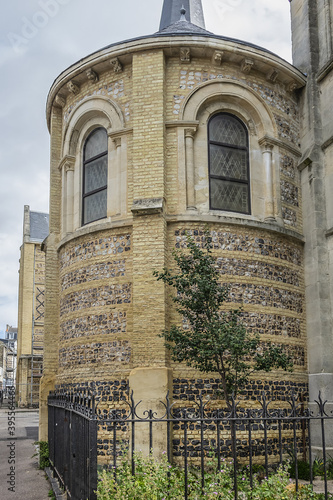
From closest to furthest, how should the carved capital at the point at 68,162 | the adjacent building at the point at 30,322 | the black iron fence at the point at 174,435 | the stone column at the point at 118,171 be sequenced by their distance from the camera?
the black iron fence at the point at 174,435, the stone column at the point at 118,171, the carved capital at the point at 68,162, the adjacent building at the point at 30,322

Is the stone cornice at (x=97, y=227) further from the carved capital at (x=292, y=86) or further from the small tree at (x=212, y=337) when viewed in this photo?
the carved capital at (x=292, y=86)

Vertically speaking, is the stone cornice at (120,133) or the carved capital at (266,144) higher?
the stone cornice at (120,133)

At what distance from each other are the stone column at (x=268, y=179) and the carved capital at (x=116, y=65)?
4328mm

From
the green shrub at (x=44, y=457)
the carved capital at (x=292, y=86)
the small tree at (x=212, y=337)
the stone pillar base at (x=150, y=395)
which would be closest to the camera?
the small tree at (x=212, y=337)

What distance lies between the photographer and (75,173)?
16.8m

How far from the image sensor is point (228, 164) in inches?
607

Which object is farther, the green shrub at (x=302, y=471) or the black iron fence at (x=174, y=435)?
the green shrub at (x=302, y=471)

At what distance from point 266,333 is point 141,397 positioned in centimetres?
356

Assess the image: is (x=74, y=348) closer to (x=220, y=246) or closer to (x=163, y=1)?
(x=220, y=246)

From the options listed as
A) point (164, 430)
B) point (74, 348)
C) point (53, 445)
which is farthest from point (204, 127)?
point (53, 445)

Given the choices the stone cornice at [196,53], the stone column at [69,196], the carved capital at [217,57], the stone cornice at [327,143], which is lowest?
the stone column at [69,196]

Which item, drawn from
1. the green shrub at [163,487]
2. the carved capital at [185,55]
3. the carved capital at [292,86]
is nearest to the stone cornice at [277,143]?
the carved capital at [292,86]

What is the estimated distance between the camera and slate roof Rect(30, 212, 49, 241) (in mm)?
46125

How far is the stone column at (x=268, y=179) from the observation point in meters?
15.2
